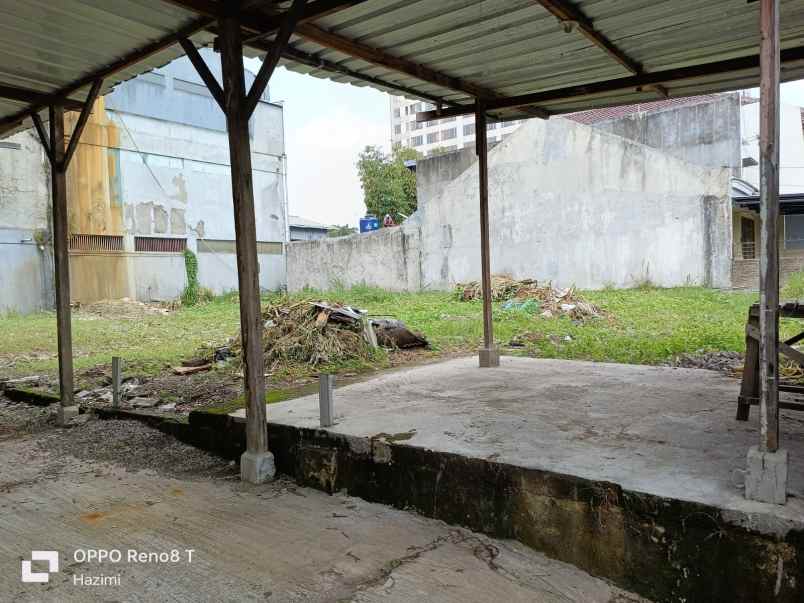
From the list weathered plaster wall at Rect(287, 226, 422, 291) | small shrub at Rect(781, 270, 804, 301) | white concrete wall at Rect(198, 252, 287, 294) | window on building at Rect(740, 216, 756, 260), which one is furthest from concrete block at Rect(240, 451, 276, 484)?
window on building at Rect(740, 216, 756, 260)

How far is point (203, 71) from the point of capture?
441 centimetres

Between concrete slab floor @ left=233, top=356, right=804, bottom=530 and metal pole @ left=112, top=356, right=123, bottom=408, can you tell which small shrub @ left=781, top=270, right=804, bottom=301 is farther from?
metal pole @ left=112, top=356, right=123, bottom=408

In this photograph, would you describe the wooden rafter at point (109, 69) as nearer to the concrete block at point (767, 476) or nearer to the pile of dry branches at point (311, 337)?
the pile of dry branches at point (311, 337)

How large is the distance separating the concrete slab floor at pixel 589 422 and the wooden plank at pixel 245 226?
313 millimetres

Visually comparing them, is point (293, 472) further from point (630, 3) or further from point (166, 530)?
point (630, 3)

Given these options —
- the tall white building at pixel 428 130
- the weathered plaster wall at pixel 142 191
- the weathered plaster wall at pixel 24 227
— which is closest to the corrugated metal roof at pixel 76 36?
the weathered plaster wall at pixel 24 227

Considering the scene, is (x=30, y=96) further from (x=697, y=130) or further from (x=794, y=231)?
(x=794, y=231)

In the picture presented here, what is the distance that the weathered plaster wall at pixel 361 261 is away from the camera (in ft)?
69.2

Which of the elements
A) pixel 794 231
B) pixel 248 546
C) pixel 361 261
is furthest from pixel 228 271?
pixel 248 546

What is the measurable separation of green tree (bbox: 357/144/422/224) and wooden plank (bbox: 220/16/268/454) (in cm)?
2921

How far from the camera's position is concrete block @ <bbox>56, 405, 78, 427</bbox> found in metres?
6.25

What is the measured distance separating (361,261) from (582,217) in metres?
8.05

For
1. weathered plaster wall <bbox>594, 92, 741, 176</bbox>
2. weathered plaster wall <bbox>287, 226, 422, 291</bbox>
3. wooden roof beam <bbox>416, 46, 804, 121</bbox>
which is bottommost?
weathered plaster wall <bbox>287, 226, 422, 291</bbox>

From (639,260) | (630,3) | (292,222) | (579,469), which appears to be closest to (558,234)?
(639,260)
